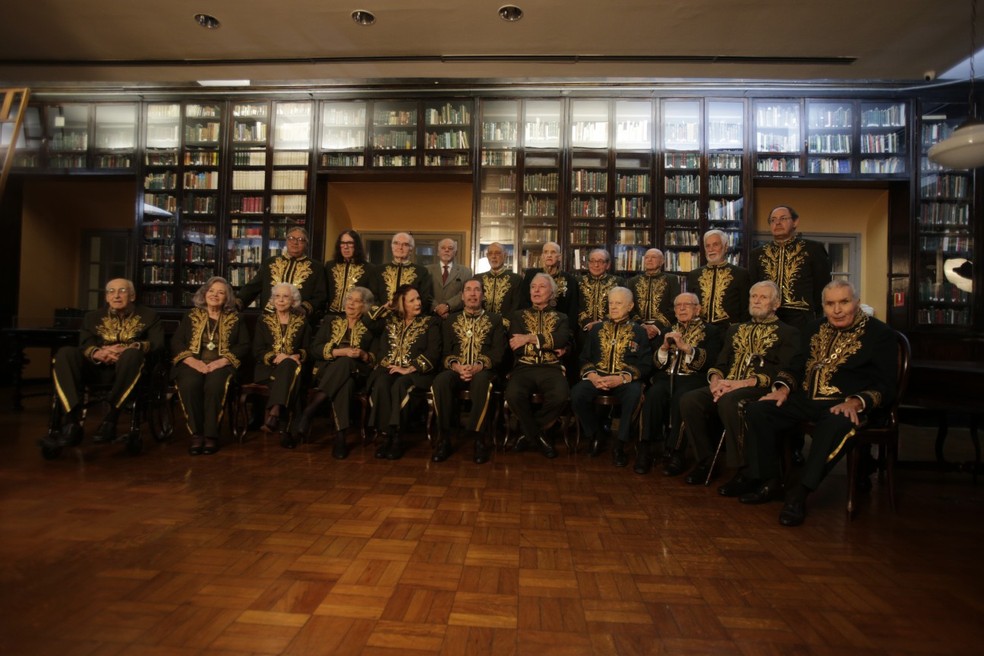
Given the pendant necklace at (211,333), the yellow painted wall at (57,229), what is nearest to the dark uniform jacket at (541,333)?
the pendant necklace at (211,333)

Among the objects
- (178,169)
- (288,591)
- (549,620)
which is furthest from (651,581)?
(178,169)

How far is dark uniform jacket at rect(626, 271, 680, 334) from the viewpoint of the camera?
4887mm

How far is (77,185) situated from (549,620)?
9.75 m

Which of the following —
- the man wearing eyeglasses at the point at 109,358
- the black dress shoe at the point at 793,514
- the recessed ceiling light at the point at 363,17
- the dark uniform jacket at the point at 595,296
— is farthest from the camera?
the dark uniform jacket at the point at 595,296

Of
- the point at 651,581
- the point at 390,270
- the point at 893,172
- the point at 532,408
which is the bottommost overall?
the point at 651,581

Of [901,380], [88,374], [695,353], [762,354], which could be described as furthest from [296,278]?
[901,380]

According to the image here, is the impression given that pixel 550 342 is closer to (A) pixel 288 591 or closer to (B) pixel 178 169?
(A) pixel 288 591

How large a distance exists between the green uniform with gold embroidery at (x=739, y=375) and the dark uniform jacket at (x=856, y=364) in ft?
0.36

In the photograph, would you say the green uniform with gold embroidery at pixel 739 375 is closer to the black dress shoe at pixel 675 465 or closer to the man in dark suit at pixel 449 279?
the black dress shoe at pixel 675 465

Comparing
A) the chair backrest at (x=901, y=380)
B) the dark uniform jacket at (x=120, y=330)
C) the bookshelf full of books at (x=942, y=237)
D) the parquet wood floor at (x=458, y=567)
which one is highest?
the bookshelf full of books at (x=942, y=237)

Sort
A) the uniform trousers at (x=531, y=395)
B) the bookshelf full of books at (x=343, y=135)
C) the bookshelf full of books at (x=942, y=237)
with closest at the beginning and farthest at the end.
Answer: the uniform trousers at (x=531, y=395) < the bookshelf full of books at (x=942, y=237) < the bookshelf full of books at (x=343, y=135)

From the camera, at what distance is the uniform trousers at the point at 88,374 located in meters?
3.53

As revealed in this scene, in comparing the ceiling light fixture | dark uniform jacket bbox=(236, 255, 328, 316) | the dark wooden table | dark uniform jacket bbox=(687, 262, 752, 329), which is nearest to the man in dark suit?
dark uniform jacket bbox=(236, 255, 328, 316)

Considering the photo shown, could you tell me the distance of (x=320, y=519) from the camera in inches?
95.0
